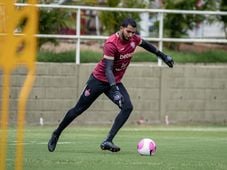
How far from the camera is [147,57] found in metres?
21.8

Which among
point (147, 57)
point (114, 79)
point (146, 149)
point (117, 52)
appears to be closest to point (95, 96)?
point (114, 79)

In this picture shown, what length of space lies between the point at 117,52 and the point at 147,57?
379 inches

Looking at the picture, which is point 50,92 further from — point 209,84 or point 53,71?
point 209,84

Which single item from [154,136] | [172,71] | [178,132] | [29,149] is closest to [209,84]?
[172,71]

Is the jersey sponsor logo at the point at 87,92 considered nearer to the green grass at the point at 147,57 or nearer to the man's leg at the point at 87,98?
the man's leg at the point at 87,98

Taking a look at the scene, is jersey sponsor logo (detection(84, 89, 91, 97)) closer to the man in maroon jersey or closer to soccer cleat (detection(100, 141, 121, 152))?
the man in maroon jersey

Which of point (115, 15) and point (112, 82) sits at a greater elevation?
point (115, 15)

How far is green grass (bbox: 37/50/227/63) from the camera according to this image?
67.5ft

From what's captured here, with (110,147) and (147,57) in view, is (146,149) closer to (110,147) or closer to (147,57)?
(110,147)

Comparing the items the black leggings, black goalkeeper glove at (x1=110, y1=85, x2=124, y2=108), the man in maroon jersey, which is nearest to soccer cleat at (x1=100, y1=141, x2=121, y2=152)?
the man in maroon jersey

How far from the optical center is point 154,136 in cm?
1608

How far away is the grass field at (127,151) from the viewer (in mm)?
10195

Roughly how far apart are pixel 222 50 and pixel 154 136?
702cm

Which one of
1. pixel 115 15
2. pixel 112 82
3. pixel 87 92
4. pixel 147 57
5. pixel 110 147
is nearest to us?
pixel 112 82
